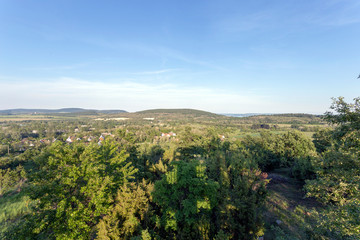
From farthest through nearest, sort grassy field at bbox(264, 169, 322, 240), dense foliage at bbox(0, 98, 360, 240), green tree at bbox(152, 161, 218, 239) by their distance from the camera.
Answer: grassy field at bbox(264, 169, 322, 240)
green tree at bbox(152, 161, 218, 239)
dense foliage at bbox(0, 98, 360, 240)

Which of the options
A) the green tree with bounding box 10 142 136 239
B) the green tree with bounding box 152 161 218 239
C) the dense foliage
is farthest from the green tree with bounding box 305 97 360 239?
the green tree with bounding box 10 142 136 239

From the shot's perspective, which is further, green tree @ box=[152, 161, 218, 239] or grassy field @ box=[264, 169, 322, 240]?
grassy field @ box=[264, 169, 322, 240]

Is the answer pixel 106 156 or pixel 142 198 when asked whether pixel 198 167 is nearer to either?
pixel 142 198

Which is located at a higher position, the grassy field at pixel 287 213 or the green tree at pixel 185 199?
the green tree at pixel 185 199

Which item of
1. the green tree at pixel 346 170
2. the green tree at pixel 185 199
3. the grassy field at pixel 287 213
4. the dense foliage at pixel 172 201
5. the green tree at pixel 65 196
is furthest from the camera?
the grassy field at pixel 287 213

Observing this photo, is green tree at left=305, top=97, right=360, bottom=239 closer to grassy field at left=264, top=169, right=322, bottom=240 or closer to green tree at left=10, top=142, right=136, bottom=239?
grassy field at left=264, top=169, right=322, bottom=240

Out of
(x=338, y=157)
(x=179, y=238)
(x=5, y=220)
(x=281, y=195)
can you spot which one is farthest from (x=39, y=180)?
(x=281, y=195)

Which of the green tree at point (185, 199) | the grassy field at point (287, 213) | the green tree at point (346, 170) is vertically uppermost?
the green tree at point (346, 170)

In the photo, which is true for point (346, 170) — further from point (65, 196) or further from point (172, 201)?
point (65, 196)

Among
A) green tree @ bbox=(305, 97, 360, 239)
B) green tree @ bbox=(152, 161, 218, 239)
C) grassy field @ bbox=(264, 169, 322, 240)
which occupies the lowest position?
grassy field @ bbox=(264, 169, 322, 240)

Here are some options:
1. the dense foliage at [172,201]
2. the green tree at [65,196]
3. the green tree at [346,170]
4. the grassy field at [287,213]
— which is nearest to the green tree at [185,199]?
the dense foliage at [172,201]

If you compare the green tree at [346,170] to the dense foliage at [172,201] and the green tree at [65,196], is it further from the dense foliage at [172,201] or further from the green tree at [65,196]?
the green tree at [65,196]
